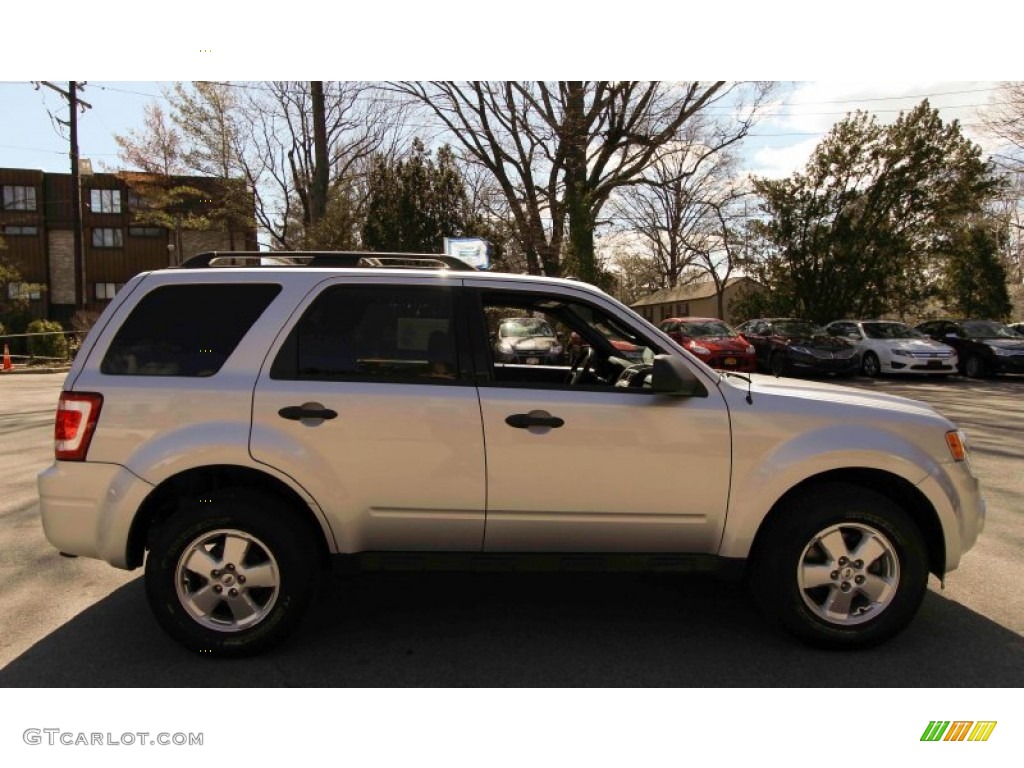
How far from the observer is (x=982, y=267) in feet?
109

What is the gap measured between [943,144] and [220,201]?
30581mm

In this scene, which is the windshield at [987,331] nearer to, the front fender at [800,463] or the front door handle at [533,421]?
the front fender at [800,463]

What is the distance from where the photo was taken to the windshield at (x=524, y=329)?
4.62 m

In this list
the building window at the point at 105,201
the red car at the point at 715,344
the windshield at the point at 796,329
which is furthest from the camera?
the building window at the point at 105,201

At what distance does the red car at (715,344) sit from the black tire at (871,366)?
10.4ft

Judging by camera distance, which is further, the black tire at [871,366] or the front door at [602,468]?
the black tire at [871,366]

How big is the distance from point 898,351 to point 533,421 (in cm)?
1766

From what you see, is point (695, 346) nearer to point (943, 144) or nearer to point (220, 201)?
point (943, 144)

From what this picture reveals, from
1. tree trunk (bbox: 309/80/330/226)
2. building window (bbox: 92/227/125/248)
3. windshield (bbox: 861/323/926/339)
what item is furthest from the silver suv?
building window (bbox: 92/227/125/248)

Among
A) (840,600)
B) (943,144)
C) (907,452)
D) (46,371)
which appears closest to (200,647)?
(840,600)

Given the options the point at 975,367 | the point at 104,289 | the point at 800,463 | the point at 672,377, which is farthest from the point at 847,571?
the point at 104,289

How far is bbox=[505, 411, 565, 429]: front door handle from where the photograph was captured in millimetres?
3287

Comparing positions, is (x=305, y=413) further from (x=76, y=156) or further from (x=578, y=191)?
(x=76, y=156)

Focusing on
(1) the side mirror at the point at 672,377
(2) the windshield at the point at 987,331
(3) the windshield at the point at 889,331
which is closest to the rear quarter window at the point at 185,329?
(1) the side mirror at the point at 672,377
